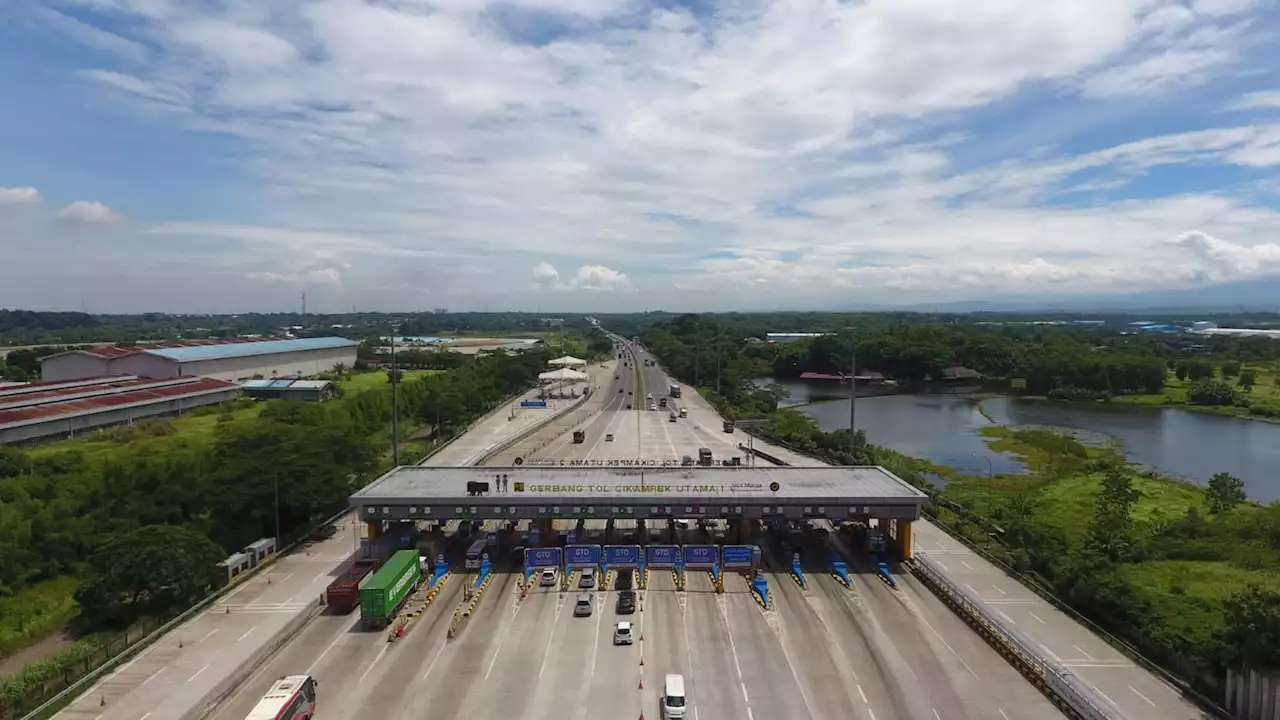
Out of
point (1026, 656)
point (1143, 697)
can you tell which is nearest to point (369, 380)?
point (1026, 656)

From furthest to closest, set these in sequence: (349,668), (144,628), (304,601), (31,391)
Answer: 1. (31,391)
2. (304,601)
3. (144,628)
4. (349,668)

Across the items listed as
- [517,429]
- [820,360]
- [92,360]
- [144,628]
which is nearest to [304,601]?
[144,628]

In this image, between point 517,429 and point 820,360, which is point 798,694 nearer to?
point 517,429

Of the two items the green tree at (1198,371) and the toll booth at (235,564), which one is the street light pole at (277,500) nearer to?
the toll booth at (235,564)

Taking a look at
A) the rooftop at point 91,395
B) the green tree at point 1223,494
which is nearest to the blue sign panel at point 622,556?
the green tree at point 1223,494

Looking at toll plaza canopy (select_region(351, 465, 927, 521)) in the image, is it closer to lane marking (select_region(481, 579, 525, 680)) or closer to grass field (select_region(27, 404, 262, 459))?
lane marking (select_region(481, 579, 525, 680))

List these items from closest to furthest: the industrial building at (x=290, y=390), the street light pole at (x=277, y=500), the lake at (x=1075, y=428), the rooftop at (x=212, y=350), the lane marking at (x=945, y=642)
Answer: the lane marking at (x=945, y=642)
the street light pole at (x=277, y=500)
the lake at (x=1075, y=428)
the industrial building at (x=290, y=390)
the rooftop at (x=212, y=350)

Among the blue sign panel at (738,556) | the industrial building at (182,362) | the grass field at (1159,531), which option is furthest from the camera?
the industrial building at (182,362)
